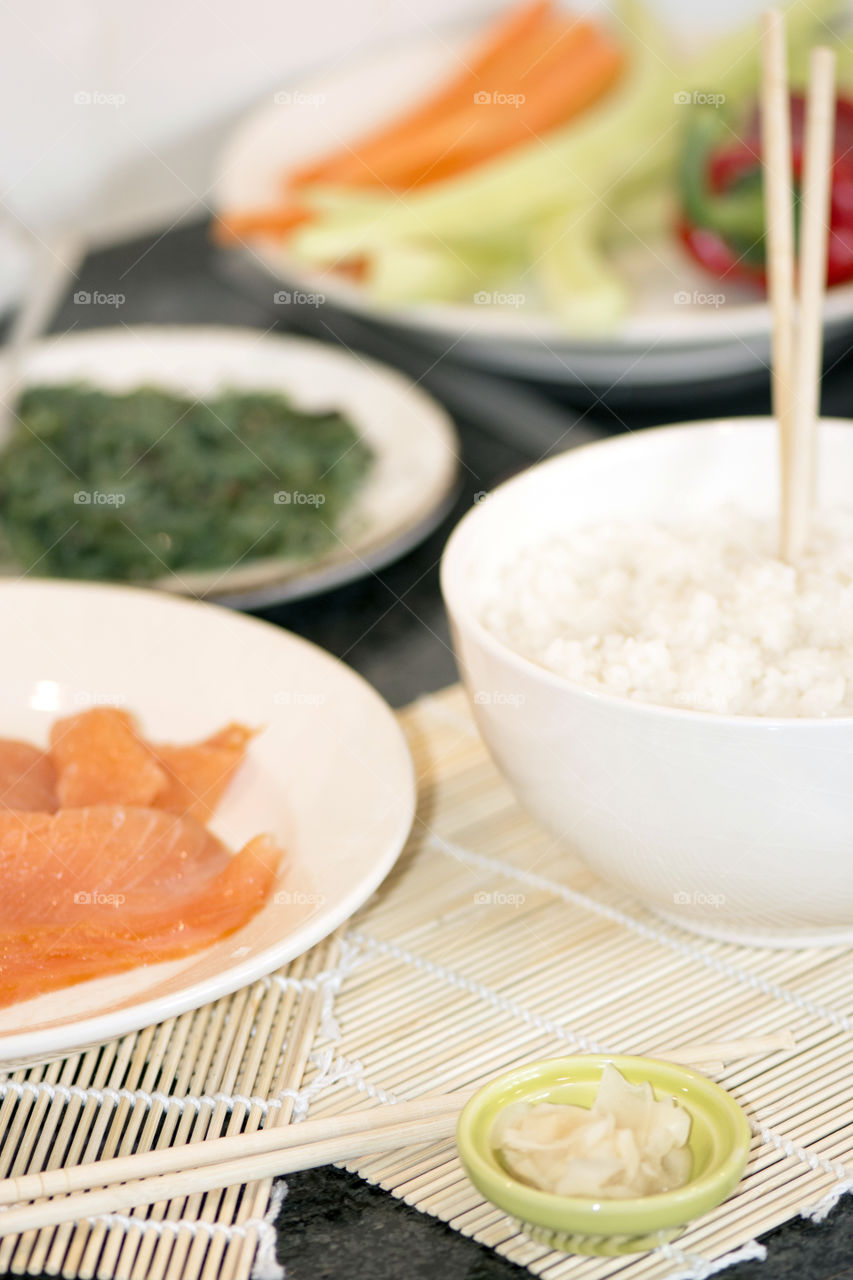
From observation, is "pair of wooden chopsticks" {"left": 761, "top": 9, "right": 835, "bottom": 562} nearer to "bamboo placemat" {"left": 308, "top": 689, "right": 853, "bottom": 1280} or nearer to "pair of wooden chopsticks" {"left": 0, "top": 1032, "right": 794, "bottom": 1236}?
"bamboo placemat" {"left": 308, "top": 689, "right": 853, "bottom": 1280}

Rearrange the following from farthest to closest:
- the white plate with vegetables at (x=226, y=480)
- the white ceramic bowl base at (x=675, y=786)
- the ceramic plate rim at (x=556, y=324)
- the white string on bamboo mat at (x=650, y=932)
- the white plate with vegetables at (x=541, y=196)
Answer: the white plate with vegetables at (x=541, y=196), the ceramic plate rim at (x=556, y=324), the white plate with vegetables at (x=226, y=480), the white string on bamboo mat at (x=650, y=932), the white ceramic bowl base at (x=675, y=786)

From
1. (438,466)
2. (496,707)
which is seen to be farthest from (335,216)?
(496,707)

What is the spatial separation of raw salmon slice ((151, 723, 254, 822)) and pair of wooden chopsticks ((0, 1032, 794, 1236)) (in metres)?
0.31

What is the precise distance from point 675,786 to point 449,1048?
0.24 meters

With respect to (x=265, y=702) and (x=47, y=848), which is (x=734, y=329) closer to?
(x=265, y=702)

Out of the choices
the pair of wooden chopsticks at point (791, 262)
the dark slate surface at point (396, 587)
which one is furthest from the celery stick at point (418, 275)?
the pair of wooden chopsticks at point (791, 262)

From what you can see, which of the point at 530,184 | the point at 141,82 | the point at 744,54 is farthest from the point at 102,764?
the point at 141,82

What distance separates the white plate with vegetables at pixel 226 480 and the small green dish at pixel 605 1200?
27.2 inches

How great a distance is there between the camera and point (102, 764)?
3.53ft

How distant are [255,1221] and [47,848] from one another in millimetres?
311

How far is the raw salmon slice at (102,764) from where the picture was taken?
1062mm

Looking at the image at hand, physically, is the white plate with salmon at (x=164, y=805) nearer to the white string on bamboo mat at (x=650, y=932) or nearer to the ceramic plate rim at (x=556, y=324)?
the white string on bamboo mat at (x=650, y=932)

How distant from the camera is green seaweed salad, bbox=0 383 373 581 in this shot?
4.84ft

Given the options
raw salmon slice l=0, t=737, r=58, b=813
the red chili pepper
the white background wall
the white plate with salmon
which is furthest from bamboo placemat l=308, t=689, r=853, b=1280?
the white background wall
